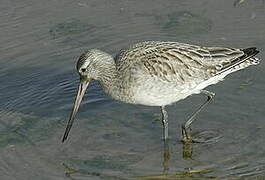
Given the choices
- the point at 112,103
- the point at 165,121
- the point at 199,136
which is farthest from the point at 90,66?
the point at 199,136

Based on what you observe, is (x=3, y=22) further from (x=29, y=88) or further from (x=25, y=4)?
(x=29, y=88)

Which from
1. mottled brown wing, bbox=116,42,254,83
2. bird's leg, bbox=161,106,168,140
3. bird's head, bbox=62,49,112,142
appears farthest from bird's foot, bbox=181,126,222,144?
bird's head, bbox=62,49,112,142

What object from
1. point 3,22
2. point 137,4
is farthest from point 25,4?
point 137,4

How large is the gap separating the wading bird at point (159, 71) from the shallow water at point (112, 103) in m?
0.46

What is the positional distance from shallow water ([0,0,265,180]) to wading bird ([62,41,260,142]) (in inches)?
18.2

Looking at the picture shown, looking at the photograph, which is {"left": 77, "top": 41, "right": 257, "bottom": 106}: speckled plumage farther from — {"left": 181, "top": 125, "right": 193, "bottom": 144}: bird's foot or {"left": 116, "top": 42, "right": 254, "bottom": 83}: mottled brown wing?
{"left": 181, "top": 125, "right": 193, "bottom": 144}: bird's foot

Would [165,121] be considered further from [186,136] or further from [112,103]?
[112,103]

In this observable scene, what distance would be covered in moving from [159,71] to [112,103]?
1.77 metres

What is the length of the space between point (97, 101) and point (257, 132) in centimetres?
260

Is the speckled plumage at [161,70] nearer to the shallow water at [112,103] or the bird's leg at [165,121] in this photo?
the bird's leg at [165,121]

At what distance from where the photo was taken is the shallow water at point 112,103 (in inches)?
372

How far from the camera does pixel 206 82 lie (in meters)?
9.96

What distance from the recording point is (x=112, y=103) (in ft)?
36.4

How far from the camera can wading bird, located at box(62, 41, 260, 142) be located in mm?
9500
